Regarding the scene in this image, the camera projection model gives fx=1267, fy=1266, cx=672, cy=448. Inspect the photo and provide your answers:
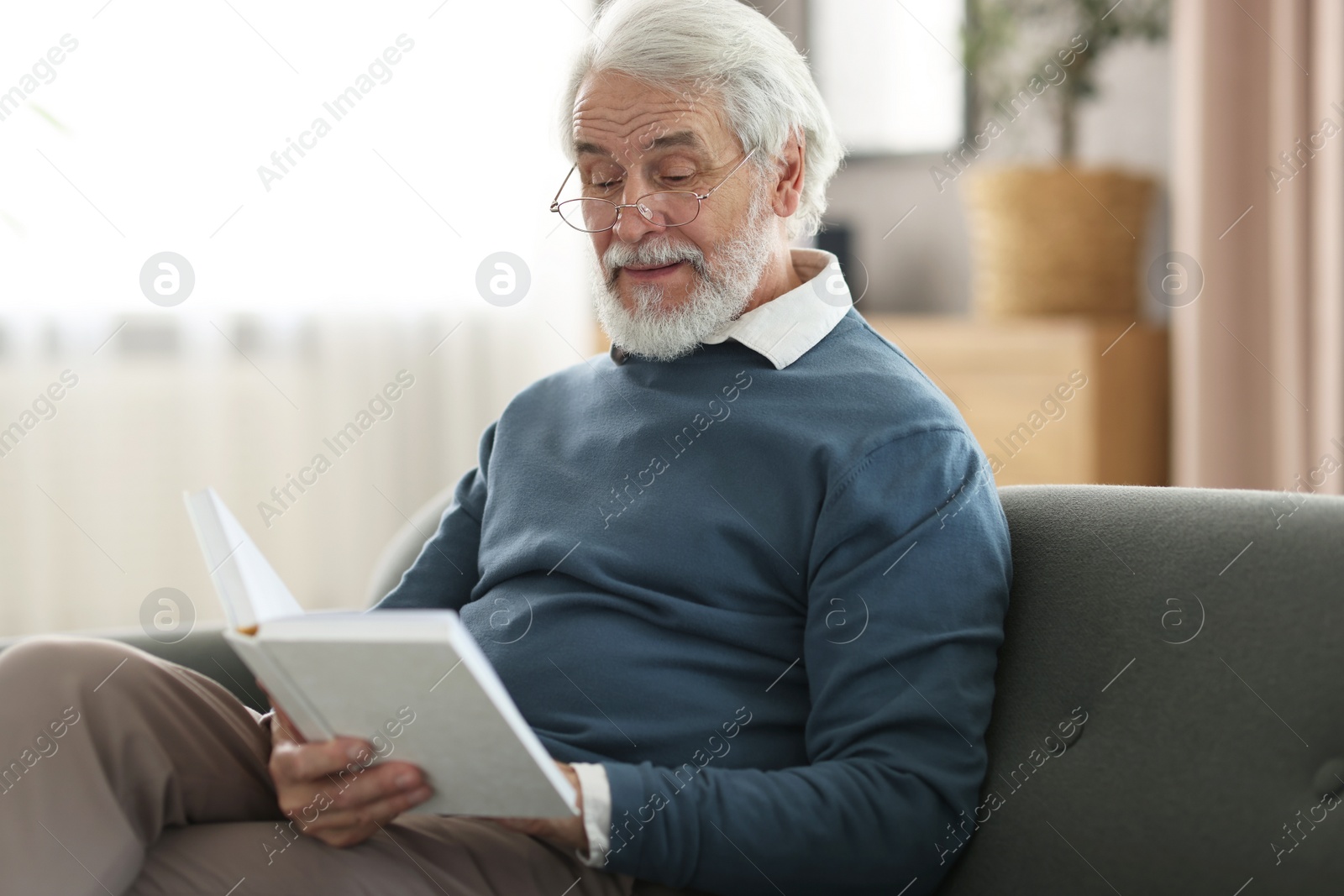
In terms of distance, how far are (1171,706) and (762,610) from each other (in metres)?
0.35

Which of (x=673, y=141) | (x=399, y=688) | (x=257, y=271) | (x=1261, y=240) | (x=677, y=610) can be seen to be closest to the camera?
(x=399, y=688)

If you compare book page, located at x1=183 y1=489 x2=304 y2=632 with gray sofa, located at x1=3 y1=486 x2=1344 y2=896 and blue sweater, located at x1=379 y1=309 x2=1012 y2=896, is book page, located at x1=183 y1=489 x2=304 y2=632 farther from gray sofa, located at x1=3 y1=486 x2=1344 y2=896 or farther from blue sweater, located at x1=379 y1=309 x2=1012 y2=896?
gray sofa, located at x1=3 y1=486 x2=1344 y2=896

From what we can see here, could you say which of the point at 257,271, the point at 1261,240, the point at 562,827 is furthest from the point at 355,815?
the point at 257,271

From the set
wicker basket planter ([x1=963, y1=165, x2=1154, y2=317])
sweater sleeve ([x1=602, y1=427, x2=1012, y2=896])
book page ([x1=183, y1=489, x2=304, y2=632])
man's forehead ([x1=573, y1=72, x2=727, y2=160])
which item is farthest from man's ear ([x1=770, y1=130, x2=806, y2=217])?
wicker basket planter ([x1=963, y1=165, x2=1154, y2=317])

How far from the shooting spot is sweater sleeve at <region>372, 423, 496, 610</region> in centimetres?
141

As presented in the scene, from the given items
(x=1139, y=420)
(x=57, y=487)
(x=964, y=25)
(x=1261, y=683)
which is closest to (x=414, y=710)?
(x=1261, y=683)

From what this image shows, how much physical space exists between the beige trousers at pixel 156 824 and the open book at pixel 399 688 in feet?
0.33

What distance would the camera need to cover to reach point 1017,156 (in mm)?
3174

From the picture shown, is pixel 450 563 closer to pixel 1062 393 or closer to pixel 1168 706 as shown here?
pixel 1168 706

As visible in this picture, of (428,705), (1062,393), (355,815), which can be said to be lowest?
(1062,393)

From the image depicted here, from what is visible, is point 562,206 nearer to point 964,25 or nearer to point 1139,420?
point 1139,420

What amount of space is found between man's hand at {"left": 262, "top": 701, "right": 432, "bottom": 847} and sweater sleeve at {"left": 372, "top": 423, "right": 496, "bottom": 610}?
40 centimetres

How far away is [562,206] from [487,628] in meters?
0.47

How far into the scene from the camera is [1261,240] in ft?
8.08
